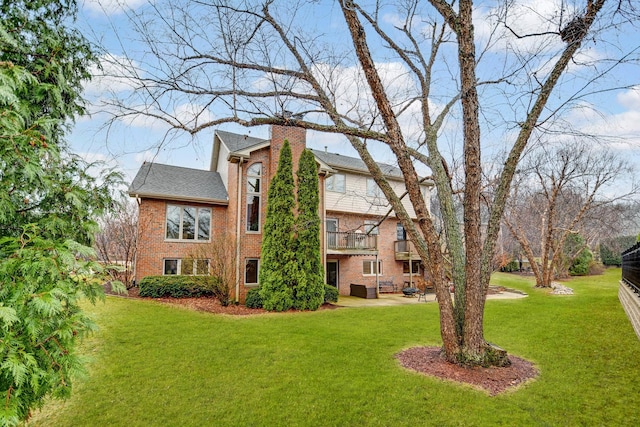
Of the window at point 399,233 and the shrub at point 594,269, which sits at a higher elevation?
the window at point 399,233

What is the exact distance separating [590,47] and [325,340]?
23.8ft

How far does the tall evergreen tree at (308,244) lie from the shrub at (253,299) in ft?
4.36

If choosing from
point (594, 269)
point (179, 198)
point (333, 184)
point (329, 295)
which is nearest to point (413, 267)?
point (333, 184)

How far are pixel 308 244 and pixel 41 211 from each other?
9745 millimetres

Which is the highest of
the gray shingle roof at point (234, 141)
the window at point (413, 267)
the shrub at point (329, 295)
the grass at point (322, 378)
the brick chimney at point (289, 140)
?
the gray shingle roof at point (234, 141)

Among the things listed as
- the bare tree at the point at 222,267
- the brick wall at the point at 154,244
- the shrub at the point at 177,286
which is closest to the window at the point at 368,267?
the bare tree at the point at 222,267

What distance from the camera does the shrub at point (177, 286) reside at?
12.4 meters

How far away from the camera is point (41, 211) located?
315 cm

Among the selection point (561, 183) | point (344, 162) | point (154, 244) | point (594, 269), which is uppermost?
point (344, 162)

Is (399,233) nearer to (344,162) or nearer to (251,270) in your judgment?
(344,162)

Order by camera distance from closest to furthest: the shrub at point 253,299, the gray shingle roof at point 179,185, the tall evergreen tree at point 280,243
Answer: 1. the tall evergreen tree at point 280,243
2. the shrub at point 253,299
3. the gray shingle roof at point 179,185

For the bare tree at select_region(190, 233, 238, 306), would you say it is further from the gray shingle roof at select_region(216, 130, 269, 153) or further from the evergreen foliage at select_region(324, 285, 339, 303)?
the gray shingle roof at select_region(216, 130, 269, 153)

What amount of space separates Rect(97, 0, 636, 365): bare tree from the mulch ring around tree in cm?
22

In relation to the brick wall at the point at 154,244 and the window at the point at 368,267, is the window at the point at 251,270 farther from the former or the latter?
the window at the point at 368,267
